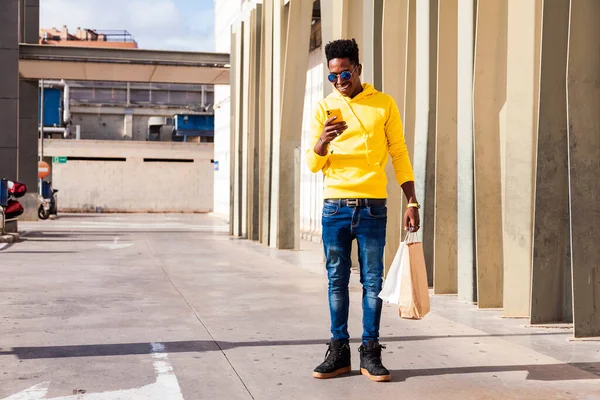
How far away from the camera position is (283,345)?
674cm

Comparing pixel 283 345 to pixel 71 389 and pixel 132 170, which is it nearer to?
pixel 71 389

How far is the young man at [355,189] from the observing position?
550cm

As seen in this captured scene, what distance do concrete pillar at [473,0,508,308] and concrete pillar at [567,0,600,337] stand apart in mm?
1820

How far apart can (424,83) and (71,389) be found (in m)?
6.49

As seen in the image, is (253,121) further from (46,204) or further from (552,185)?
(46,204)

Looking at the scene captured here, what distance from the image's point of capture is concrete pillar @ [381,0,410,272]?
11.8 m

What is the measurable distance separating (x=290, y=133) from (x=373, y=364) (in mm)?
12573

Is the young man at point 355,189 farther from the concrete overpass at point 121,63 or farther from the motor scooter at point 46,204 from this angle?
the motor scooter at point 46,204

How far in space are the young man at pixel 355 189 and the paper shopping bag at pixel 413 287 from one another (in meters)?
0.15

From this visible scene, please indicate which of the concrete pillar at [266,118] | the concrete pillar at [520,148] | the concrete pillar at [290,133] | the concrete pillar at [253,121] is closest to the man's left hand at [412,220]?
the concrete pillar at [520,148]

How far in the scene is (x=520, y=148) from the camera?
26.9ft

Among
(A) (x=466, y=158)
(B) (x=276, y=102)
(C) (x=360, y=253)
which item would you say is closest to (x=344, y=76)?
(C) (x=360, y=253)

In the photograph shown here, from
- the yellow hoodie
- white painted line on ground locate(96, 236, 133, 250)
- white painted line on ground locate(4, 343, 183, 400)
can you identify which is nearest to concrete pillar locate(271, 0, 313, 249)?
white painted line on ground locate(96, 236, 133, 250)

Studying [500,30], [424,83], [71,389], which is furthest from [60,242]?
A: [71,389]
